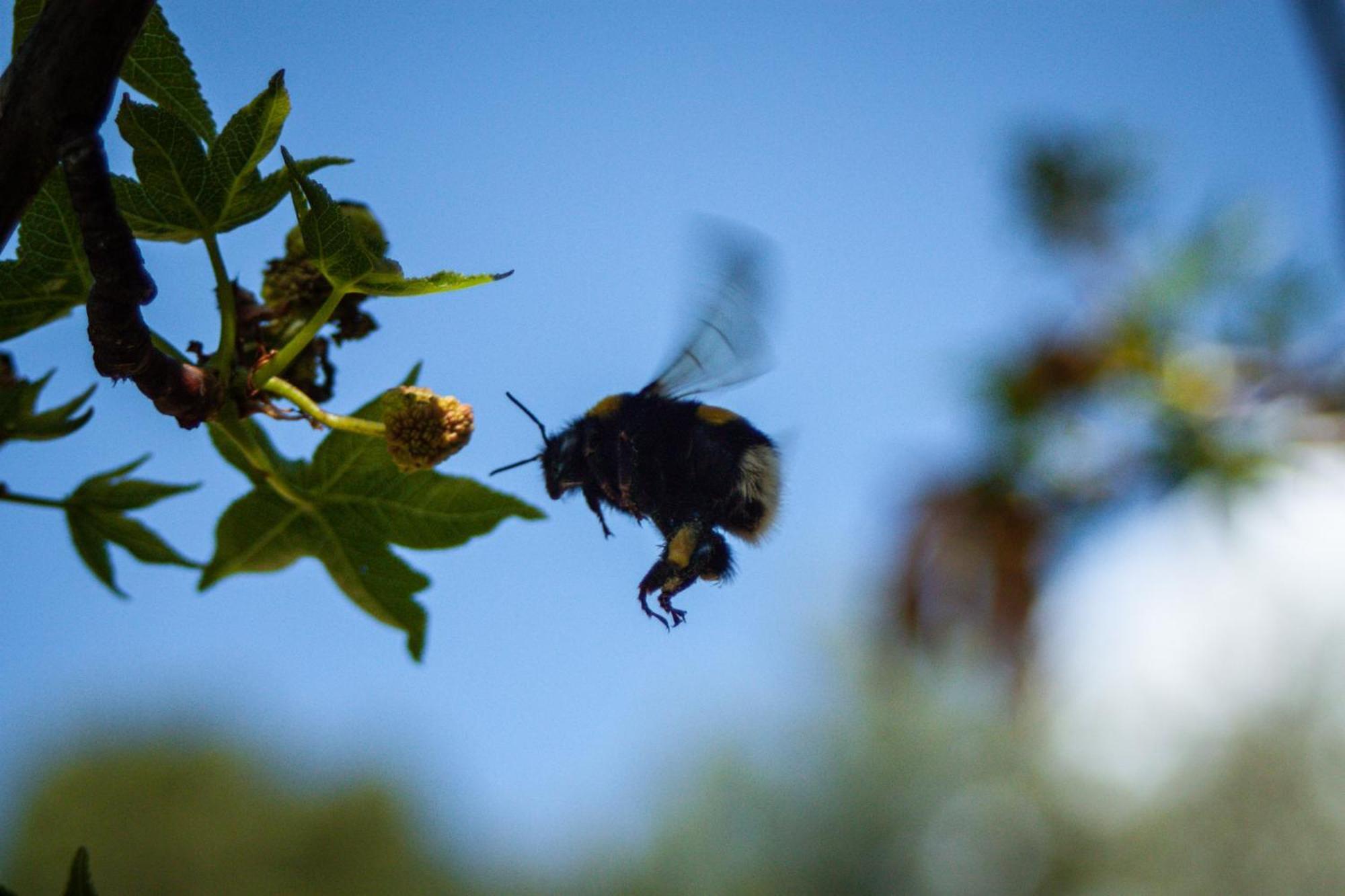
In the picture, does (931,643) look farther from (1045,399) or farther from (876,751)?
(876,751)

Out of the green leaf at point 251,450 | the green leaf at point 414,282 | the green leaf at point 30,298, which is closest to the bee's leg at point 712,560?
the green leaf at point 414,282

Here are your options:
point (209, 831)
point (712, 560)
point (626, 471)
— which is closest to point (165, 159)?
point (626, 471)

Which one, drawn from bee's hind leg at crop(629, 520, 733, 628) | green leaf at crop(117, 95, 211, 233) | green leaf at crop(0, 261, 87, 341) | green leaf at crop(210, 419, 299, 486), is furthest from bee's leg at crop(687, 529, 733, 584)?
green leaf at crop(0, 261, 87, 341)

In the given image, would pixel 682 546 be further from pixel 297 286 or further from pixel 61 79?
pixel 61 79

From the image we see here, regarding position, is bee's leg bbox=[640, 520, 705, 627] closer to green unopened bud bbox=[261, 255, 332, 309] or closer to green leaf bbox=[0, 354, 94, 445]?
green unopened bud bbox=[261, 255, 332, 309]

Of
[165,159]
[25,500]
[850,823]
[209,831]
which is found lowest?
[209,831]
